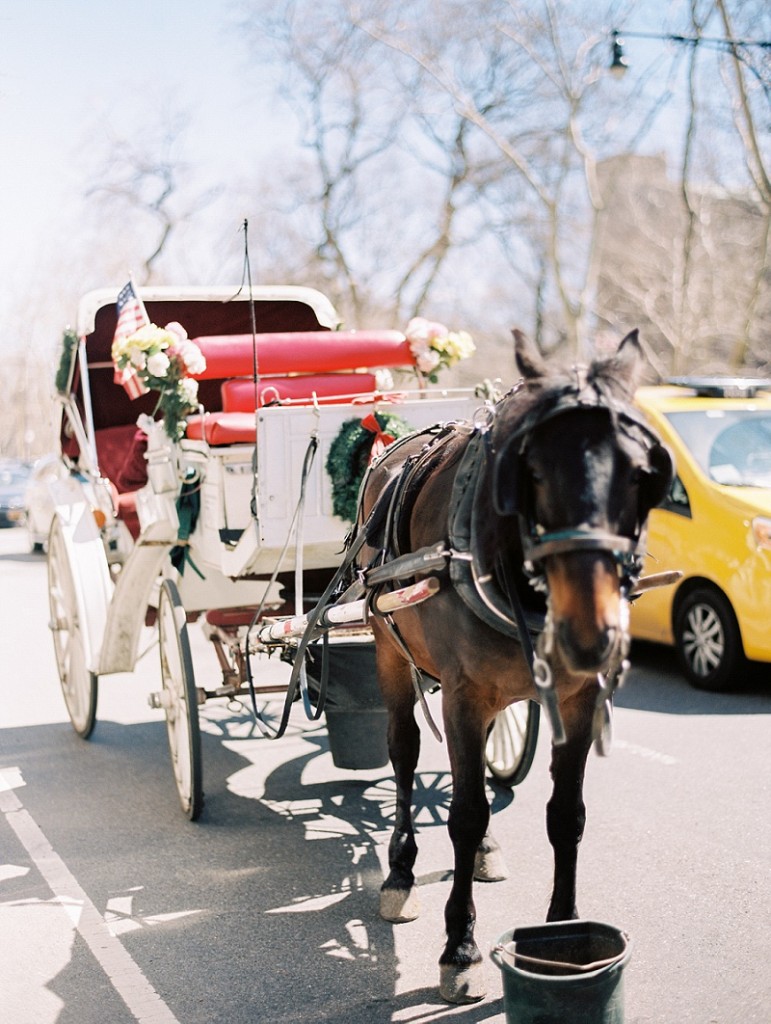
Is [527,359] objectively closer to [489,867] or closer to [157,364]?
[489,867]

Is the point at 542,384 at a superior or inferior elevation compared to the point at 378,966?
superior

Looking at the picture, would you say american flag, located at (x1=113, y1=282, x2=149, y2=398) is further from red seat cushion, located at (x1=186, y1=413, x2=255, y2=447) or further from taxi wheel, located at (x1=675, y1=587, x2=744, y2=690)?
taxi wheel, located at (x1=675, y1=587, x2=744, y2=690)

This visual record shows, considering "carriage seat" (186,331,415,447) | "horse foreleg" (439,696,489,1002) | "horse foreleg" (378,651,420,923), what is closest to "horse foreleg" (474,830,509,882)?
"horse foreleg" (378,651,420,923)

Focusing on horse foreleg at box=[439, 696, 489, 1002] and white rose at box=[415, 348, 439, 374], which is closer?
horse foreleg at box=[439, 696, 489, 1002]

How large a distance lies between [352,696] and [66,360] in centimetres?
336

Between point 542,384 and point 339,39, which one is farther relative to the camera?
point 339,39

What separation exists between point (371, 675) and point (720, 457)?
3830 mm

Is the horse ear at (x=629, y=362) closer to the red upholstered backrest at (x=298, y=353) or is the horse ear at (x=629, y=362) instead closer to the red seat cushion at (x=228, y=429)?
the red seat cushion at (x=228, y=429)

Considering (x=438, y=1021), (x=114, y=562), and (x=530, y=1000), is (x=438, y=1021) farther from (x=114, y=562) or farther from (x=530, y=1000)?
(x=114, y=562)

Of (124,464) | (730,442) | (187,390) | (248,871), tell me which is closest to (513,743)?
(248,871)

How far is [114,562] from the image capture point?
7.48 meters

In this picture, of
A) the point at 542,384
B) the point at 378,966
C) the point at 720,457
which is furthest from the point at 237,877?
the point at 720,457

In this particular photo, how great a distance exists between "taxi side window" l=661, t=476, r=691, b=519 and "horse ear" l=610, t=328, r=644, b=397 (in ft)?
16.4

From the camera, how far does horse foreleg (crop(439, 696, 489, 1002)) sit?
145 inches
